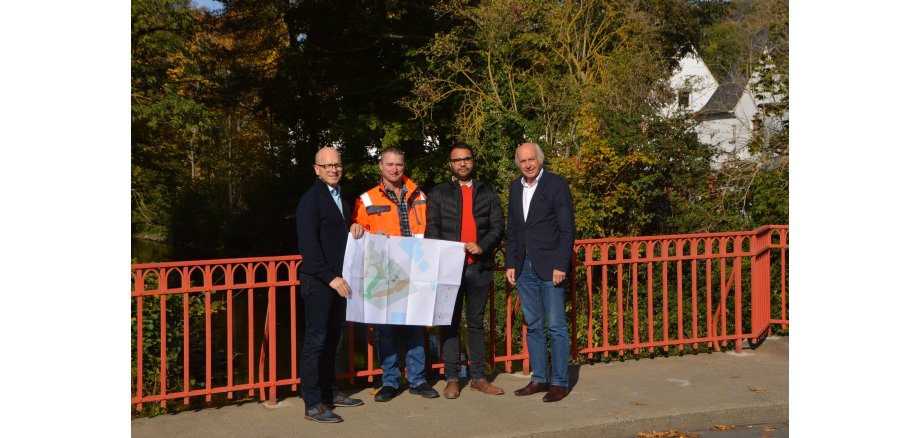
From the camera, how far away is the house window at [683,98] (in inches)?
575

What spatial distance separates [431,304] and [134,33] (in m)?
13.9

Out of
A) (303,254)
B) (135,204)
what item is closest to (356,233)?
(303,254)

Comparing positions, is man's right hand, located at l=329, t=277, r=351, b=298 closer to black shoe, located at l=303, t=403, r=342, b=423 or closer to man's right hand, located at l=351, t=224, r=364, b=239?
man's right hand, located at l=351, t=224, r=364, b=239

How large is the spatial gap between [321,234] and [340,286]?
0.39 metres

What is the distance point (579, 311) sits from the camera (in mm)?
12141

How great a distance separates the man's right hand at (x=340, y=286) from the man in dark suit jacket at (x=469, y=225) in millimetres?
Result: 861

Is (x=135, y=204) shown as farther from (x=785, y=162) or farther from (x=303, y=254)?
(x=303, y=254)

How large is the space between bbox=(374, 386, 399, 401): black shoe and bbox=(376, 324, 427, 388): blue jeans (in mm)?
32

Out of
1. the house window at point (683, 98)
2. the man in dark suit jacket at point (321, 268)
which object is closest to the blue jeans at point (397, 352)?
the man in dark suit jacket at point (321, 268)

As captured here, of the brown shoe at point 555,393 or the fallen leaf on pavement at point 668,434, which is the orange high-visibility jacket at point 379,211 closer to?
the brown shoe at point 555,393

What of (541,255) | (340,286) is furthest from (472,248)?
(340,286)

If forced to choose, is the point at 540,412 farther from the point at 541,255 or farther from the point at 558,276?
the point at 541,255

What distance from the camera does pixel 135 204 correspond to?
2305 centimetres

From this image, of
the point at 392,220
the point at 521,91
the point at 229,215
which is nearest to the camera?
the point at 392,220
